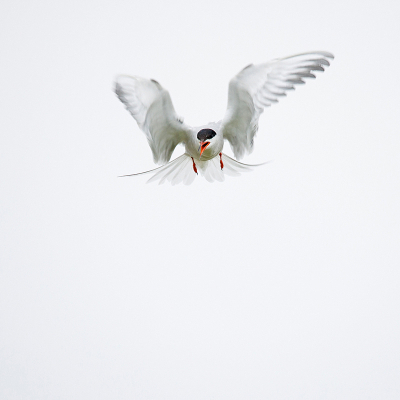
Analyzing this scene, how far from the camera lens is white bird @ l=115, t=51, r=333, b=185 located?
7.94m

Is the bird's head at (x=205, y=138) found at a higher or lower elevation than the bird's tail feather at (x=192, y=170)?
higher

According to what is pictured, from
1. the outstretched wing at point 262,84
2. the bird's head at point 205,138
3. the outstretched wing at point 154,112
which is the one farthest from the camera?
the bird's head at point 205,138

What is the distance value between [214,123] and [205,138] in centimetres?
50

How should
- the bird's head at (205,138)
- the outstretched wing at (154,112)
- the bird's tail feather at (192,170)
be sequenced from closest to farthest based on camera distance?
the outstretched wing at (154,112) < the bird's head at (205,138) < the bird's tail feather at (192,170)

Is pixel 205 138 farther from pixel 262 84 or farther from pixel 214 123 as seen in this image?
pixel 262 84

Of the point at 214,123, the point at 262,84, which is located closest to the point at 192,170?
the point at 214,123

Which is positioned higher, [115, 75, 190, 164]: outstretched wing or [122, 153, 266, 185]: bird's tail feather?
[115, 75, 190, 164]: outstretched wing

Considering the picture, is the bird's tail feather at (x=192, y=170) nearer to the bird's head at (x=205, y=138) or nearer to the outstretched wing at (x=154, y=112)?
the outstretched wing at (x=154, y=112)

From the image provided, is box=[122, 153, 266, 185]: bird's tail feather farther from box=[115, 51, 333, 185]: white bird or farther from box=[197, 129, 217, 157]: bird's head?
box=[197, 129, 217, 157]: bird's head

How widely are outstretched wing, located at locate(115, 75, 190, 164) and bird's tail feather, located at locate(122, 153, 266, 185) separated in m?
0.23

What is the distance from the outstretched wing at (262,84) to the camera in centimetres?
785

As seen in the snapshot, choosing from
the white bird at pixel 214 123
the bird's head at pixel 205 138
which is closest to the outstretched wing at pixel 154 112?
the white bird at pixel 214 123

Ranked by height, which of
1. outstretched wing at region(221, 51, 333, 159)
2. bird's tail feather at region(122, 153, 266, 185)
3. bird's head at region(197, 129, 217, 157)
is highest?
outstretched wing at region(221, 51, 333, 159)

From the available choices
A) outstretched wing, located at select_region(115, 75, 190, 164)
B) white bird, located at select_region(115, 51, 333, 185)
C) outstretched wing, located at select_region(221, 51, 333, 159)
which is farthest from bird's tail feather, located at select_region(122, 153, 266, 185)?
outstretched wing, located at select_region(221, 51, 333, 159)
